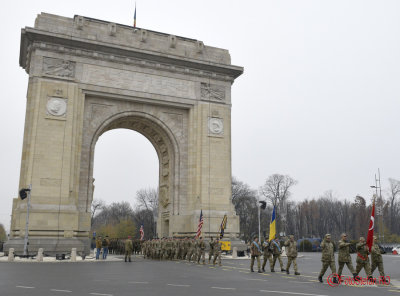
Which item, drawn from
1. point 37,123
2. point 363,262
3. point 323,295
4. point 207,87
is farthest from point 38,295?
point 207,87

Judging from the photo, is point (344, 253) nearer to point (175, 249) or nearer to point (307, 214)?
point (175, 249)

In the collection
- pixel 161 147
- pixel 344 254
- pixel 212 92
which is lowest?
pixel 344 254

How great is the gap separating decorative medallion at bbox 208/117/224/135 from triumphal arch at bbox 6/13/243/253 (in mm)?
74

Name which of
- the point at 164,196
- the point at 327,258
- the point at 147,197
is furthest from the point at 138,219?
the point at 327,258

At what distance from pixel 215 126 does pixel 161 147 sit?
4569mm

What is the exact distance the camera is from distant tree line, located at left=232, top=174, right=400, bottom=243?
230ft

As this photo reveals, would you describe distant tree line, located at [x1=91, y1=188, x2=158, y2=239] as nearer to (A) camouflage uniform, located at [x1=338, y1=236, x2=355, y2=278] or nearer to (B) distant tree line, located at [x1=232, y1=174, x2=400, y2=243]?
(B) distant tree line, located at [x1=232, y1=174, x2=400, y2=243]

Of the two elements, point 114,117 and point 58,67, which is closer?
point 58,67

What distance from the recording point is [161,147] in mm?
32688

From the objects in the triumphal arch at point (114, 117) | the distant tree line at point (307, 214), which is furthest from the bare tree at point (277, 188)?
the triumphal arch at point (114, 117)

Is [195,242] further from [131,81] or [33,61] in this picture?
[33,61]

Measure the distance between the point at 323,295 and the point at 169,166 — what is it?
22.8 metres

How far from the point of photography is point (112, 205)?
107500 millimetres

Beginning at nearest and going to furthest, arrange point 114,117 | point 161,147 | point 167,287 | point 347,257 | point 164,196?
point 167,287 < point 347,257 < point 114,117 < point 164,196 < point 161,147
